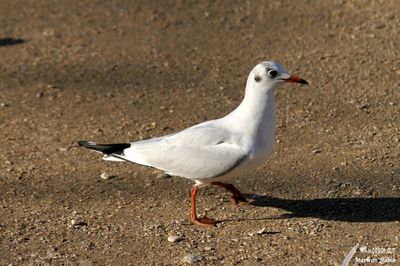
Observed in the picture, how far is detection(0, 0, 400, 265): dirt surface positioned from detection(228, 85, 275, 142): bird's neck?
57 centimetres

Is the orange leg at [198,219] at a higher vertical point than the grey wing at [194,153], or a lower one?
lower

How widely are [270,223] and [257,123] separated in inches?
25.1

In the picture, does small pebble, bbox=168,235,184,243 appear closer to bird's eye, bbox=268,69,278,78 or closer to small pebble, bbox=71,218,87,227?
small pebble, bbox=71,218,87,227

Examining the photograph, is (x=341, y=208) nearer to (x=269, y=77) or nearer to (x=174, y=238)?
(x=269, y=77)

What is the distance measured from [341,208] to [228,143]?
0.88 m

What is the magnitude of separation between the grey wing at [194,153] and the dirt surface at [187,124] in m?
0.36

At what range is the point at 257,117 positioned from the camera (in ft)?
17.7

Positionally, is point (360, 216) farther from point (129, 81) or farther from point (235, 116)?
point (129, 81)

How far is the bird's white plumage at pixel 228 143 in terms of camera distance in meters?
5.30

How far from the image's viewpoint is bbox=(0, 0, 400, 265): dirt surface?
525cm

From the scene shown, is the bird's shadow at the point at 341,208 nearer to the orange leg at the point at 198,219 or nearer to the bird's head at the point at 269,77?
the orange leg at the point at 198,219

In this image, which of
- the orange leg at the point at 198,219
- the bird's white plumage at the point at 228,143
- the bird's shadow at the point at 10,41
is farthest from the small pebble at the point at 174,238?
the bird's shadow at the point at 10,41

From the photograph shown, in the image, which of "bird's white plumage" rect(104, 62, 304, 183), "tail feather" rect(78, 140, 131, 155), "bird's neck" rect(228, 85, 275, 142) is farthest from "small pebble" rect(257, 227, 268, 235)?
"tail feather" rect(78, 140, 131, 155)

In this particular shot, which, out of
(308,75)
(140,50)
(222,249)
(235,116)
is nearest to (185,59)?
(140,50)
